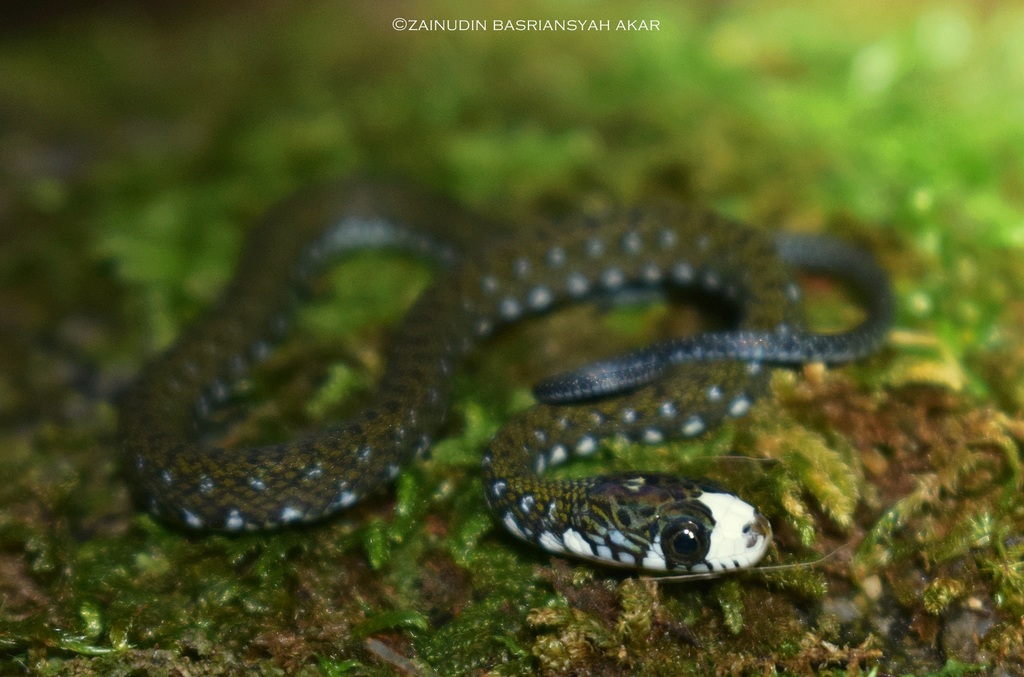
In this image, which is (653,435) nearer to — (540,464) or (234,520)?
(540,464)

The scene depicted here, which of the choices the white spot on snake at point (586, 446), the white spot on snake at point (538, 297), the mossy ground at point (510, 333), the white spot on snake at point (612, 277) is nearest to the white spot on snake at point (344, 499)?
the mossy ground at point (510, 333)

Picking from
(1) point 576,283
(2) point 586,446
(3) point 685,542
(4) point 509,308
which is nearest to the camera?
(3) point 685,542

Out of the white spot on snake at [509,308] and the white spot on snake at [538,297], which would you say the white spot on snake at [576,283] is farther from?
the white spot on snake at [509,308]

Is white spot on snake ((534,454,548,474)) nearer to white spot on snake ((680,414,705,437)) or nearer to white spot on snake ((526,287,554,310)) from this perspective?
white spot on snake ((680,414,705,437))

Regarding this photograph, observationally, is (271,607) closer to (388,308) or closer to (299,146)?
(388,308)

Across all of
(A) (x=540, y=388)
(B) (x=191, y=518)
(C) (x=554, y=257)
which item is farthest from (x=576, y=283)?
(B) (x=191, y=518)

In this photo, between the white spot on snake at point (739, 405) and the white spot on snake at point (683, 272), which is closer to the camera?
the white spot on snake at point (739, 405)

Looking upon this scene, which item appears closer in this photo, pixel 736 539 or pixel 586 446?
pixel 736 539
